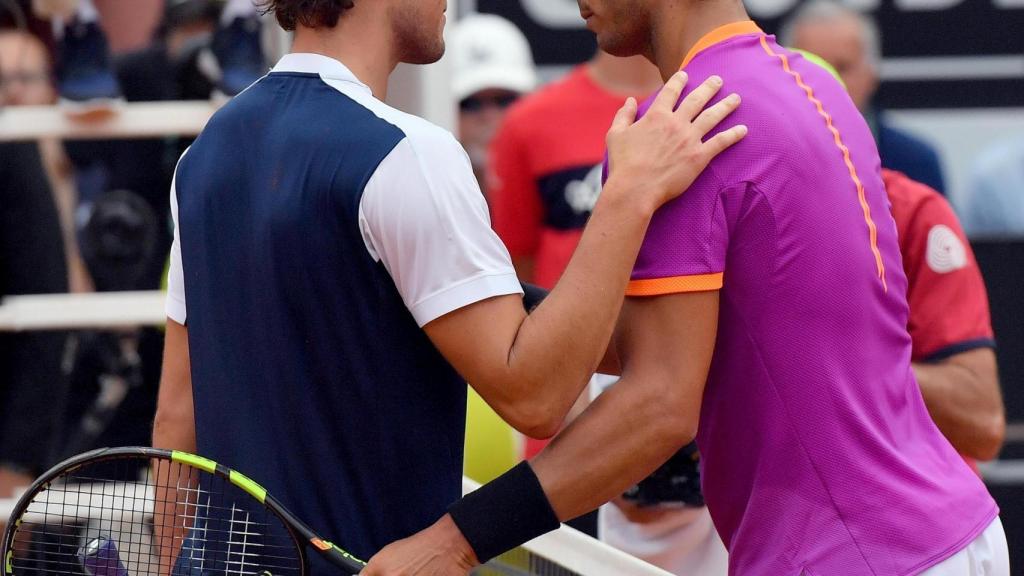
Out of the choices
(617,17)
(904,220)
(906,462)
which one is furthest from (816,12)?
(906,462)

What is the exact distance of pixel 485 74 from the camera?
6301mm

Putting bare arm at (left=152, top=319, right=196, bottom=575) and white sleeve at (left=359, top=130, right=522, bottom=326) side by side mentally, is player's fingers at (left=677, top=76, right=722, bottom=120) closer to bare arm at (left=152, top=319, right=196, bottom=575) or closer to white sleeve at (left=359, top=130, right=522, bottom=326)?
white sleeve at (left=359, top=130, right=522, bottom=326)

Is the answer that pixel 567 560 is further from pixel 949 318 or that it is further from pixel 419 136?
pixel 949 318

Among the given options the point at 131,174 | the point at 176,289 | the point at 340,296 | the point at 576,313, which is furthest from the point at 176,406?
the point at 131,174

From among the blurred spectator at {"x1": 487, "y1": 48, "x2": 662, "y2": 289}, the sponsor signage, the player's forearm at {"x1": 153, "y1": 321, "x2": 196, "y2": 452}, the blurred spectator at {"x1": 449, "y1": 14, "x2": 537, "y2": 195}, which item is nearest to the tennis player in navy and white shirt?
the player's forearm at {"x1": 153, "y1": 321, "x2": 196, "y2": 452}

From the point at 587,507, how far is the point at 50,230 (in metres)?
2.97

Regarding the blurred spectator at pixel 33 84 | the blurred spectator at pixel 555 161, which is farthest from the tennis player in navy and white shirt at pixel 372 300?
the blurred spectator at pixel 33 84

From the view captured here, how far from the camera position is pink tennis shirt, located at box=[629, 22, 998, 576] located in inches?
83.4

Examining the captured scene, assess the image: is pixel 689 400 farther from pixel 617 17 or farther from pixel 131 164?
pixel 131 164

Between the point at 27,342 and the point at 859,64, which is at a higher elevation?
the point at 859,64

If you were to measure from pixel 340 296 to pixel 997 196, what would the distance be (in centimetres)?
450

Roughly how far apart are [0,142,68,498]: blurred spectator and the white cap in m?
2.00

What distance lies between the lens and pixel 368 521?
85.6 inches

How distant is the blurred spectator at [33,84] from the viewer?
478 cm
